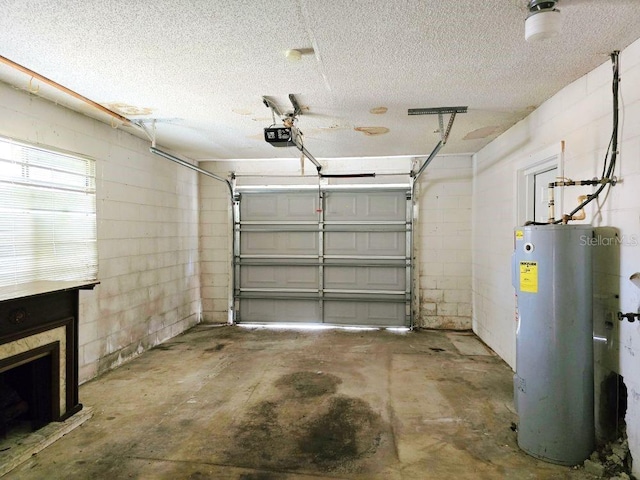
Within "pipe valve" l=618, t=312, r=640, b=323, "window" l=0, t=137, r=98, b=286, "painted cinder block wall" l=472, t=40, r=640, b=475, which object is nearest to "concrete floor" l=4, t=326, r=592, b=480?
"painted cinder block wall" l=472, t=40, r=640, b=475

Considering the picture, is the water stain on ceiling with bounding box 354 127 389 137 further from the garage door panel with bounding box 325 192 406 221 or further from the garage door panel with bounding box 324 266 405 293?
the garage door panel with bounding box 324 266 405 293

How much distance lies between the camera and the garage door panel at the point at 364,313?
17.8 feet

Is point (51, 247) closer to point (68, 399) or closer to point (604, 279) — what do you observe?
point (68, 399)

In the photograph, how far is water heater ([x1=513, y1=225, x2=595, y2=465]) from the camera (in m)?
2.13

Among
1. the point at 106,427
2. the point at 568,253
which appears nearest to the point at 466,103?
the point at 568,253

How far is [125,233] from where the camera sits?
3.94 meters

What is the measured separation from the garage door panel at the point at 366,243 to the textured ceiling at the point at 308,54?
7.23ft

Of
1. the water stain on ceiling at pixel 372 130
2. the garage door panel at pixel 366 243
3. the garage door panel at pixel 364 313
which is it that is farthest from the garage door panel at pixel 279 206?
the water stain on ceiling at pixel 372 130

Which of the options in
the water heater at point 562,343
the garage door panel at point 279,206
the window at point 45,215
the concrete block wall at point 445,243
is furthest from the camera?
the garage door panel at point 279,206

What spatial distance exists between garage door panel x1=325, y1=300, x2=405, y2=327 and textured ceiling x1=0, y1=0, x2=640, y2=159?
2.89 meters

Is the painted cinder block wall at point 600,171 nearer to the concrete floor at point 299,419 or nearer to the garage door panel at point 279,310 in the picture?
the concrete floor at point 299,419

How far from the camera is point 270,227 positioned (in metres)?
5.67

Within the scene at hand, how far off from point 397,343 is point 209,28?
4003 millimetres

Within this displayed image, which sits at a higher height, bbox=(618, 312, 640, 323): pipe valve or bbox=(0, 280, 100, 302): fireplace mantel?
bbox=(0, 280, 100, 302): fireplace mantel
